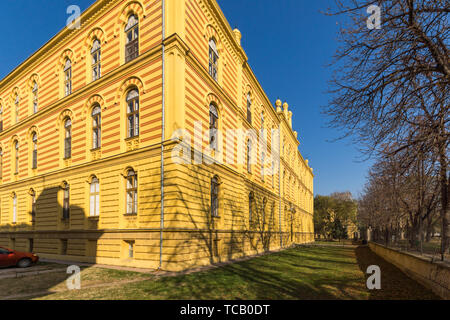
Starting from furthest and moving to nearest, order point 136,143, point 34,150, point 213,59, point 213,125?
point 34,150, point 213,59, point 213,125, point 136,143

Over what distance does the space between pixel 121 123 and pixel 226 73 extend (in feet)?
27.0

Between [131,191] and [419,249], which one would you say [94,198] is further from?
[419,249]

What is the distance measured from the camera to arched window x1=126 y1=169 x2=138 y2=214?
50.0 feet

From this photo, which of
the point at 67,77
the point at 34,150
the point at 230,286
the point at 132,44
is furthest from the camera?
the point at 34,150

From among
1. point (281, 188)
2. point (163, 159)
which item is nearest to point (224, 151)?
point (163, 159)

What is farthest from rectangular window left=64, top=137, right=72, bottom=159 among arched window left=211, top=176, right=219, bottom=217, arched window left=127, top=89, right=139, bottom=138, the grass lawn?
arched window left=211, top=176, right=219, bottom=217

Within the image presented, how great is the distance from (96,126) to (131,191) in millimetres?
5373

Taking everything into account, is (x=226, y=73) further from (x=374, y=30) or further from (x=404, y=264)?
(x=404, y=264)

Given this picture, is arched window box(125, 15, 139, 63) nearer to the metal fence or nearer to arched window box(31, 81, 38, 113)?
arched window box(31, 81, 38, 113)

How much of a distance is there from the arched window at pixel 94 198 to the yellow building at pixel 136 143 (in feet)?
0.20

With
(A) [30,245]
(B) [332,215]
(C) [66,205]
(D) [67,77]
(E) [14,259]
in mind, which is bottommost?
(B) [332,215]

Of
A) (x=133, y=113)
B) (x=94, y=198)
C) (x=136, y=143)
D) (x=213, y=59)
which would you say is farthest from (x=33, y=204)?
(x=213, y=59)

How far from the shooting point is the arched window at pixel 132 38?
53.1 ft

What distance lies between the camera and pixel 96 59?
60.5 feet
